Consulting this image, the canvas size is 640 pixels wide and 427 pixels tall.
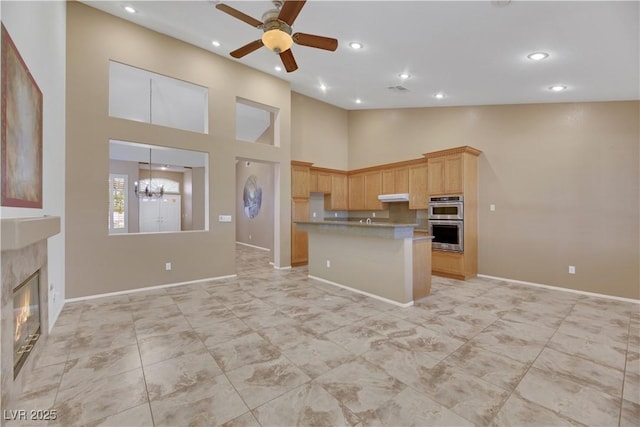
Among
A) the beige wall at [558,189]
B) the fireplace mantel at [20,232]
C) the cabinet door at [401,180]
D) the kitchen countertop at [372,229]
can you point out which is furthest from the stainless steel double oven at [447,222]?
the fireplace mantel at [20,232]

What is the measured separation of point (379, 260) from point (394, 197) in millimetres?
2606

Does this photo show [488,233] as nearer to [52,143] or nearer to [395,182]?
[395,182]

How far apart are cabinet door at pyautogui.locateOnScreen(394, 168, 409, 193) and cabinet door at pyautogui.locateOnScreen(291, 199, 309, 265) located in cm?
216

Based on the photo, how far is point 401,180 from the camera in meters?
6.27

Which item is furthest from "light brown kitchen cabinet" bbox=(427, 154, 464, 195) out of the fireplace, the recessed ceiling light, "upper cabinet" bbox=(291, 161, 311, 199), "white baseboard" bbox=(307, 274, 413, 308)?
the fireplace

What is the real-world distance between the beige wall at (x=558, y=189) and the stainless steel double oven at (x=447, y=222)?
24.8 inches

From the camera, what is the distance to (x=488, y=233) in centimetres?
522

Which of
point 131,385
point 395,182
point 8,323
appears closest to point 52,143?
point 8,323

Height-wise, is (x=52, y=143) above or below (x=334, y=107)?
below

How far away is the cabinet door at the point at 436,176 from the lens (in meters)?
5.34

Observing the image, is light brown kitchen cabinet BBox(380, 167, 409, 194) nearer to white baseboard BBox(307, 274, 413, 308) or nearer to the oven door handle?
the oven door handle

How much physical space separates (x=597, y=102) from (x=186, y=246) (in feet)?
23.0

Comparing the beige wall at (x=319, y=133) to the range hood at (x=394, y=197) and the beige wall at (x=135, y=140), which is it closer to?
the beige wall at (x=135, y=140)

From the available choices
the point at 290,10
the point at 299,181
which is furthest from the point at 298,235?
the point at 290,10
